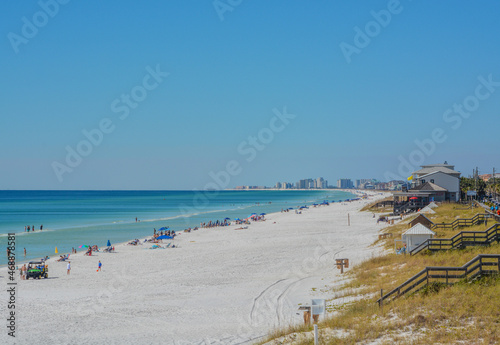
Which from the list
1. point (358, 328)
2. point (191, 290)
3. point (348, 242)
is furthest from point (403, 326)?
point (348, 242)

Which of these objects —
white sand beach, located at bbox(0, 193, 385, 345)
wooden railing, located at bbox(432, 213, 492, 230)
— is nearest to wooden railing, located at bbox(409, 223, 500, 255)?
white sand beach, located at bbox(0, 193, 385, 345)

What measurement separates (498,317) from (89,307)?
15.6m

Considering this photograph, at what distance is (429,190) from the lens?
56.7m

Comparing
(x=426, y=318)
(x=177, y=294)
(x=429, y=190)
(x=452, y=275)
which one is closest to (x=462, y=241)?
(x=452, y=275)

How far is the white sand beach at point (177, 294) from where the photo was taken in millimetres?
15906

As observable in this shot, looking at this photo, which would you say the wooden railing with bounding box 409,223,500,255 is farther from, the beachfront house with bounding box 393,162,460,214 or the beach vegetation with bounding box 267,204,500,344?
the beachfront house with bounding box 393,162,460,214

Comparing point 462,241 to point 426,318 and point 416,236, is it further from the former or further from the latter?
point 426,318

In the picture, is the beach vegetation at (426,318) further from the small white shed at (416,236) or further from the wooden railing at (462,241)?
the small white shed at (416,236)

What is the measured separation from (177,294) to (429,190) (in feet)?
142

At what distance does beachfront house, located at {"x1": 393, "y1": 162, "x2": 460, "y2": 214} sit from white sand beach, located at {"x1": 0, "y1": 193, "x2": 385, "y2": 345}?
2070 centimetres

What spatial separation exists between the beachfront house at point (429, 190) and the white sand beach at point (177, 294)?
815 inches

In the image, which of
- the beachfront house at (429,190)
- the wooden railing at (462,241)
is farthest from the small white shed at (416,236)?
the beachfront house at (429,190)

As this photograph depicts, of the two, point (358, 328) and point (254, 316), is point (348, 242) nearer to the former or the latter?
point (254, 316)

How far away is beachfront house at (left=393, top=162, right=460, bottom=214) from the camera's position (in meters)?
55.8
